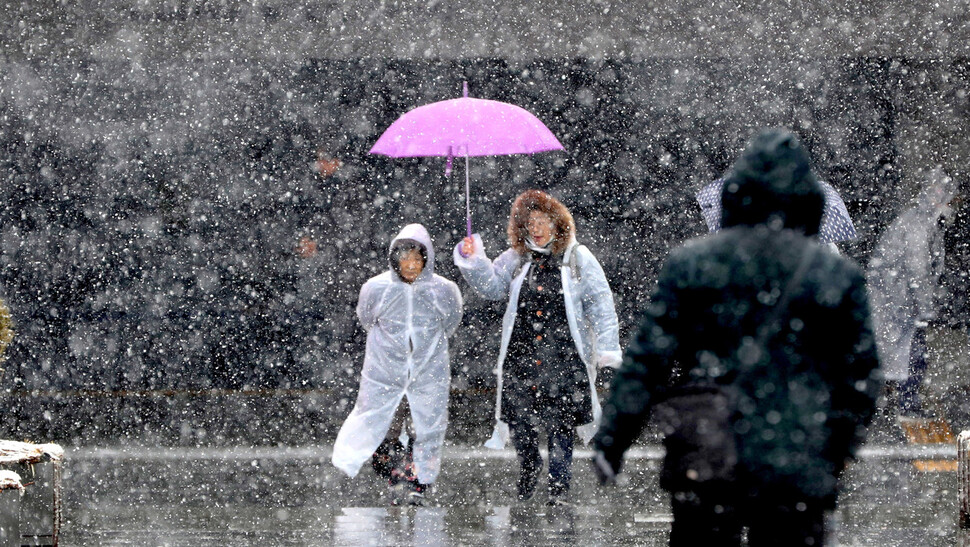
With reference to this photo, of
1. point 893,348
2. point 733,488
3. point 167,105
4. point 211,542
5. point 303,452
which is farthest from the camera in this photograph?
→ point 167,105

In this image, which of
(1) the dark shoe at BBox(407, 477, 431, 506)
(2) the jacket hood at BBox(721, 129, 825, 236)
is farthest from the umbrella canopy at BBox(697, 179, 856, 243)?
(2) the jacket hood at BBox(721, 129, 825, 236)

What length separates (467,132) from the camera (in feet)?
26.0

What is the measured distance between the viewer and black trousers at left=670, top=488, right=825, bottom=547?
3574 mm

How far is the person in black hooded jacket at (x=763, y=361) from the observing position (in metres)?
3.58

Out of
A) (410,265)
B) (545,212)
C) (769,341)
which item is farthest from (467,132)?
(769,341)

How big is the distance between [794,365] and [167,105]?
10733 millimetres

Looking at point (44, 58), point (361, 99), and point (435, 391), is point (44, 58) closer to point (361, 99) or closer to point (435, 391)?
point (361, 99)

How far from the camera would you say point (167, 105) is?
1340 cm

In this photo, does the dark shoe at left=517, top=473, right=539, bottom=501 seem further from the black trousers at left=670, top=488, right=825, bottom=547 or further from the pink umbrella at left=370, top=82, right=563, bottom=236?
the black trousers at left=670, top=488, right=825, bottom=547

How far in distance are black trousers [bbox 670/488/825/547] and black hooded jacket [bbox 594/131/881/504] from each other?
46 millimetres

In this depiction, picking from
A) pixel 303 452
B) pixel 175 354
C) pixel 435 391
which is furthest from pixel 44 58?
pixel 435 391

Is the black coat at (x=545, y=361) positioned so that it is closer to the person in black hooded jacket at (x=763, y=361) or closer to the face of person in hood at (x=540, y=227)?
the face of person in hood at (x=540, y=227)

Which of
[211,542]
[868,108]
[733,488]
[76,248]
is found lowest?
[211,542]

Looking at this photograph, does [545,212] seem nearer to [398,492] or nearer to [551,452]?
[551,452]
